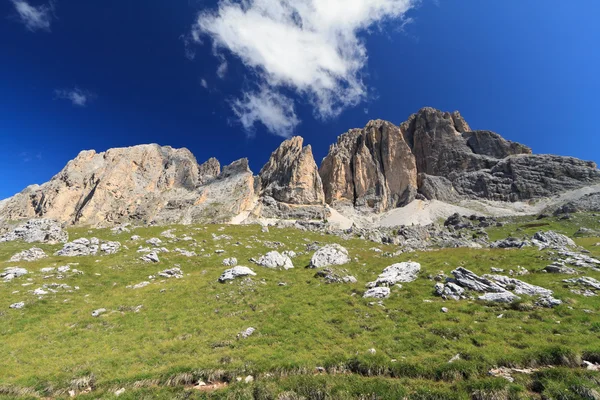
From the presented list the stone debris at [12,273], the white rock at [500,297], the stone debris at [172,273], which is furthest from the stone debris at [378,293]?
the stone debris at [12,273]

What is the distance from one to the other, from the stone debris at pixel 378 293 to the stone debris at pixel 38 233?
7049 centimetres

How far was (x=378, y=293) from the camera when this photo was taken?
2491 centimetres

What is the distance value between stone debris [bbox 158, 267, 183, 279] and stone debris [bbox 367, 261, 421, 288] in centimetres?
2786

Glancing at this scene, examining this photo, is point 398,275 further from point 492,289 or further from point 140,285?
point 140,285

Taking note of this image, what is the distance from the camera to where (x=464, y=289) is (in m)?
23.5

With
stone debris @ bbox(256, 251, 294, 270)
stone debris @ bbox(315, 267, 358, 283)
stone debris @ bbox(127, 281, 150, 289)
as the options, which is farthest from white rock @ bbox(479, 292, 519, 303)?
stone debris @ bbox(127, 281, 150, 289)

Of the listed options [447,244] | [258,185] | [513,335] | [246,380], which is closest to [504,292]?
[513,335]

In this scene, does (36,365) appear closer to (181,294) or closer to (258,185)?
(181,294)

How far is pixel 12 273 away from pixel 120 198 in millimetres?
175868

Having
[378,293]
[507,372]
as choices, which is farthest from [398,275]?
[507,372]

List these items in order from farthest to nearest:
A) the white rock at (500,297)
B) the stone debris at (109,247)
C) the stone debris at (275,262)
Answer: the stone debris at (109,247) → the stone debris at (275,262) → the white rock at (500,297)

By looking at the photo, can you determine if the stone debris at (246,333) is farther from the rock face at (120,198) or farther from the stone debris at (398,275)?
the rock face at (120,198)

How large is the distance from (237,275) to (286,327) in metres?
14.7

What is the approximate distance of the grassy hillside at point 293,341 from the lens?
1277 cm
